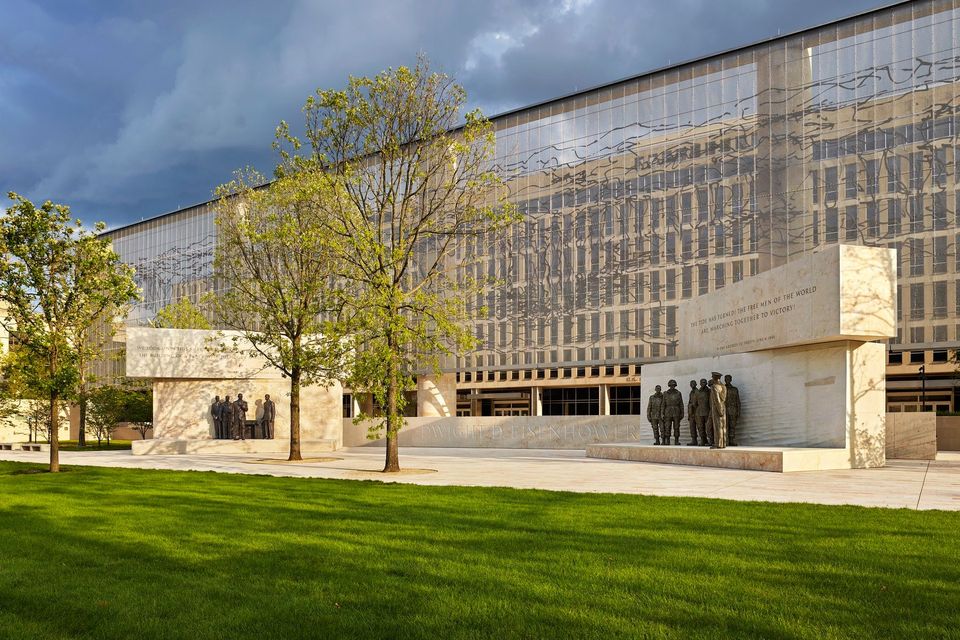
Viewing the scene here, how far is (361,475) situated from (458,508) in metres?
8.89

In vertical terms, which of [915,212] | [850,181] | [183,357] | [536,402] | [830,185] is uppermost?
[850,181]

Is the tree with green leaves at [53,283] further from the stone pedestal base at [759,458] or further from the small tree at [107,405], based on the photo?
the small tree at [107,405]

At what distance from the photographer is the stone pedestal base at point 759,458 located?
2055 cm

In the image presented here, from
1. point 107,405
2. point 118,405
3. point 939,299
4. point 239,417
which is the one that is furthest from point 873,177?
point 107,405

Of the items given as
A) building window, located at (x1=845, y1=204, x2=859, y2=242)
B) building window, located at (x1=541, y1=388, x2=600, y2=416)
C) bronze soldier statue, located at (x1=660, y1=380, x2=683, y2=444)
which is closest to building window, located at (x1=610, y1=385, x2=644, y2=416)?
building window, located at (x1=541, y1=388, x2=600, y2=416)

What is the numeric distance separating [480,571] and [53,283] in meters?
19.0

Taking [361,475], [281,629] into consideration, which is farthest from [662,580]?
[361,475]

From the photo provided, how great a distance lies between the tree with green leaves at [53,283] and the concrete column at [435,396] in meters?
40.3

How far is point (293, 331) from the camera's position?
29.5 m

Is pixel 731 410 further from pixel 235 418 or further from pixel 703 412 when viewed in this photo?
pixel 235 418

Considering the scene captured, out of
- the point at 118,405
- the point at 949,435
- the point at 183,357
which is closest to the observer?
the point at 949,435

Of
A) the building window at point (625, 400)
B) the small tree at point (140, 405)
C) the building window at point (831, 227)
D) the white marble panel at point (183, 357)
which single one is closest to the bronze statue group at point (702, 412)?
the white marble panel at point (183, 357)

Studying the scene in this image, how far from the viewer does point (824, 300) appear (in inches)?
863

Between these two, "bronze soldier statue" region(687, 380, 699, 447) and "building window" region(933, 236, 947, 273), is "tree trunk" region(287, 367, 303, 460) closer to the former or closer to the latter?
"bronze soldier statue" region(687, 380, 699, 447)
